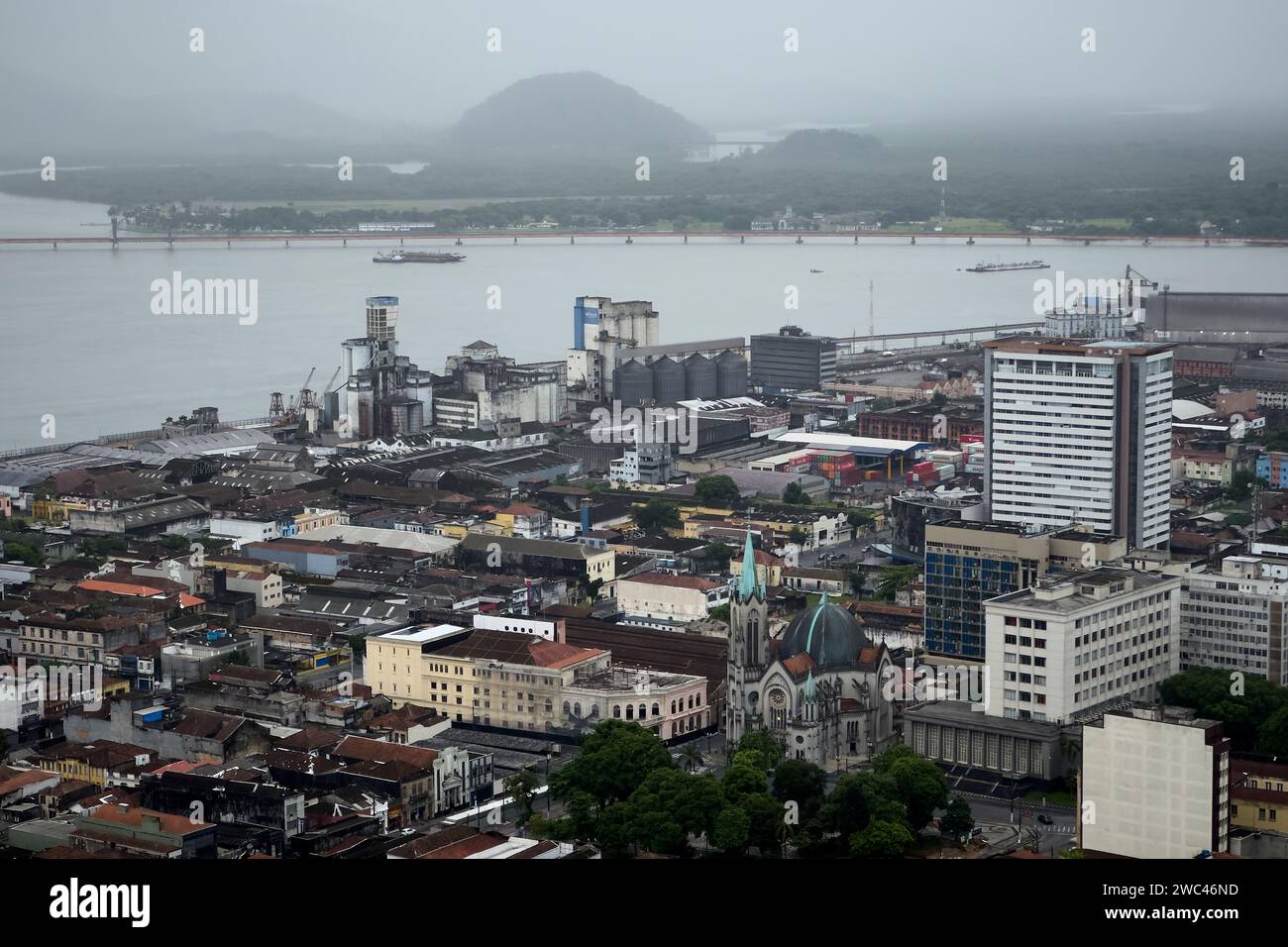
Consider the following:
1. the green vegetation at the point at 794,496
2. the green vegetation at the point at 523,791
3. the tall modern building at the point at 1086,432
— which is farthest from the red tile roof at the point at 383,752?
the green vegetation at the point at 794,496

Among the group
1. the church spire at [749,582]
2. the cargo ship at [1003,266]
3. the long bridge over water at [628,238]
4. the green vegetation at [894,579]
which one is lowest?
the green vegetation at [894,579]

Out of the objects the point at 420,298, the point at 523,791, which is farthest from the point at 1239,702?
the point at 420,298

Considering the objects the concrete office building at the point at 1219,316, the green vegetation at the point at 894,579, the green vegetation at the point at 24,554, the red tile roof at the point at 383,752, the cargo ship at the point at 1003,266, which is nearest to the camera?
the red tile roof at the point at 383,752

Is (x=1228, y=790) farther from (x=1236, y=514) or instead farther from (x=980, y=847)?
(x=1236, y=514)

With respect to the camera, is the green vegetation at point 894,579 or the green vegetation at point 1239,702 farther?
the green vegetation at point 894,579

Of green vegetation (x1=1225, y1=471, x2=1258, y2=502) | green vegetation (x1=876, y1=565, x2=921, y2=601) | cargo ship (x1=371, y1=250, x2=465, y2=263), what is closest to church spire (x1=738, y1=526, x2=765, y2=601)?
green vegetation (x1=876, y1=565, x2=921, y2=601)

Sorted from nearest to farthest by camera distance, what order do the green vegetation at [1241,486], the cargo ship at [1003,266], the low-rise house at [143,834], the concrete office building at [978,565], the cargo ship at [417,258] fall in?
the low-rise house at [143,834]
the concrete office building at [978,565]
the green vegetation at [1241,486]
the cargo ship at [1003,266]
the cargo ship at [417,258]

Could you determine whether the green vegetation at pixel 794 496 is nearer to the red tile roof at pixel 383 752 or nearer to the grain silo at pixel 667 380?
the grain silo at pixel 667 380

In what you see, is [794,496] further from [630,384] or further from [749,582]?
[749,582]
